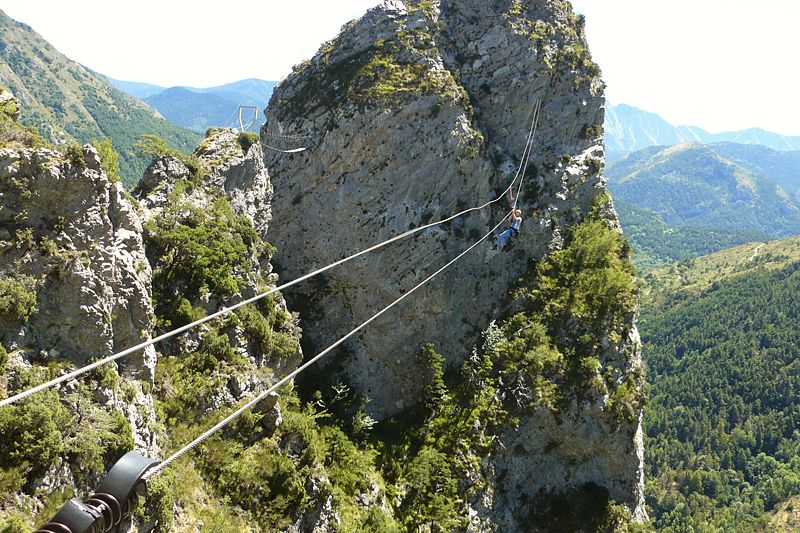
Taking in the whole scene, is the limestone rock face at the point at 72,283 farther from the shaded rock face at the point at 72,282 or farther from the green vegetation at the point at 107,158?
the green vegetation at the point at 107,158

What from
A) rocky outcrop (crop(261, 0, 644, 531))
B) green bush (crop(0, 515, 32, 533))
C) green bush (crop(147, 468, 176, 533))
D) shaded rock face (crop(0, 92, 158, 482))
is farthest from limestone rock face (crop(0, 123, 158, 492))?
rocky outcrop (crop(261, 0, 644, 531))

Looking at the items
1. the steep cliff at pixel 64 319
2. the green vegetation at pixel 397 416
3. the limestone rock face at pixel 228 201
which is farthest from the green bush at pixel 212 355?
the steep cliff at pixel 64 319

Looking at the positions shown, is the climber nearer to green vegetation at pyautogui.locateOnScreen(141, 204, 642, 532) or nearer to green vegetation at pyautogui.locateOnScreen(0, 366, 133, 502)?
green vegetation at pyautogui.locateOnScreen(141, 204, 642, 532)

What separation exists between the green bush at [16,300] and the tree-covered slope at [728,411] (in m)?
142

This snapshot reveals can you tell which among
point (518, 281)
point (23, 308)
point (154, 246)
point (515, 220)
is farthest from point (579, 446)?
point (23, 308)

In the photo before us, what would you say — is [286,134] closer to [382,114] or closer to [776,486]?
[382,114]

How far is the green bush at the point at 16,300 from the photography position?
11.8 m

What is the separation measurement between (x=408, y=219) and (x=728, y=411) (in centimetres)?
16968

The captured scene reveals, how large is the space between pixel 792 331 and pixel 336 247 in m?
198

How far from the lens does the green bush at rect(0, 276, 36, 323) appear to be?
1179 cm

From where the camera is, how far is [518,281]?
34.8 m

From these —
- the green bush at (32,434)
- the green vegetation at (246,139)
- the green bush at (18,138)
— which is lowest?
the green bush at (32,434)

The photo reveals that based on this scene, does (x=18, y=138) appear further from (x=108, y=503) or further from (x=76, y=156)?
(x=108, y=503)

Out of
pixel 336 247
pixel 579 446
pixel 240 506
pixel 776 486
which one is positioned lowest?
pixel 776 486
